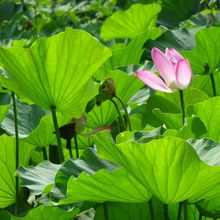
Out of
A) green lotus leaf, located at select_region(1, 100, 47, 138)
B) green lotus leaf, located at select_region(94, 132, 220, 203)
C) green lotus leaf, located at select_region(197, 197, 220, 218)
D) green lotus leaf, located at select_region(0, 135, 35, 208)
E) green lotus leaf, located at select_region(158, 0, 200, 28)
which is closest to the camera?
green lotus leaf, located at select_region(94, 132, 220, 203)

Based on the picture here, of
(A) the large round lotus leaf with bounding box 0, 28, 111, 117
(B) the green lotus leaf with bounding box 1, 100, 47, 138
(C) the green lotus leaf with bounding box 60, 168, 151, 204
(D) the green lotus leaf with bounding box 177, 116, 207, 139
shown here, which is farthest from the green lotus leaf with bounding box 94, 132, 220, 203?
(B) the green lotus leaf with bounding box 1, 100, 47, 138

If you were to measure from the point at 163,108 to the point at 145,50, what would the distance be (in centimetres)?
39

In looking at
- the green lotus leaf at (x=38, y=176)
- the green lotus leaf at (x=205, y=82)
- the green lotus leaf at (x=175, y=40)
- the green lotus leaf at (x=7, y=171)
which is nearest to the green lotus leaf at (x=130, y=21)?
the green lotus leaf at (x=175, y=40)

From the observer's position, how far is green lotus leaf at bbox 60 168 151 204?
885 mm

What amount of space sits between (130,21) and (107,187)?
140 centimetres

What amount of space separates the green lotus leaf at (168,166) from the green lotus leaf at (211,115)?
0.81 ft

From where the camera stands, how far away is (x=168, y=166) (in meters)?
0.85

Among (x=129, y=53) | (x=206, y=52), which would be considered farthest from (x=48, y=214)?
(x=129, y=53)

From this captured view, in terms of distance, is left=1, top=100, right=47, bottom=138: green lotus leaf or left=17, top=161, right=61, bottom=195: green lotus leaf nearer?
left=17, top=161, right=61, bottom=195: green lotus leaf

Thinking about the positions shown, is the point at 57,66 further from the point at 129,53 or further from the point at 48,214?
the point at 129,53

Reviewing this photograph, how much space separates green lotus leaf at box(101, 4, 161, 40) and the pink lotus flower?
1109 mm

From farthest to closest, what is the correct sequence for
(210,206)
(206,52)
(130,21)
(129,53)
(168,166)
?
(130,21) < (129,53) < (206,52) < (210,206) < (168,166)

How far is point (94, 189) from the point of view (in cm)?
91

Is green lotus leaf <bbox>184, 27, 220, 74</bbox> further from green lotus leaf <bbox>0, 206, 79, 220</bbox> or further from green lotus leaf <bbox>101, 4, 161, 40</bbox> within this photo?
green lotus leaf <bbox>101, 4, 161, 40</bbox>
